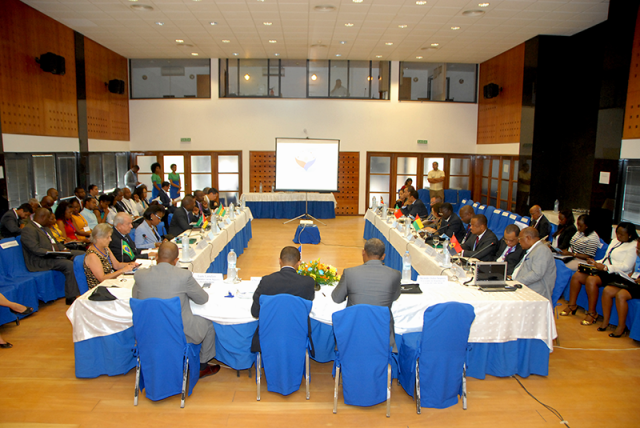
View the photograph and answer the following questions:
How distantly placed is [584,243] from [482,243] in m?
1.92

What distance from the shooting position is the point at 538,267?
4.45 metres

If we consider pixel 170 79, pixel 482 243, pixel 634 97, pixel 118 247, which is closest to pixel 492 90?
pixel 634 97

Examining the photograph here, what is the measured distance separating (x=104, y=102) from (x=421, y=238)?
9564 millimetres

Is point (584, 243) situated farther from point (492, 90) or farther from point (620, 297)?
point (492, 90)

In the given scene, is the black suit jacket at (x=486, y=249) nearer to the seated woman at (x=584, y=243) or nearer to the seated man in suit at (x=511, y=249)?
the seated man in suit at (x=511, y=249)

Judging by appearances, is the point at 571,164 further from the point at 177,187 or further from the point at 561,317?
the point at 177,187

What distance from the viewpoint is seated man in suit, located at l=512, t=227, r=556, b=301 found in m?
4.45

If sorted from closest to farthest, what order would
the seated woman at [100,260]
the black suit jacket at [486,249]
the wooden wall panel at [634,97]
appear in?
the seated woman at [100,260], the black suit jacket at [486,249], the wooden wall panel at [634,97]

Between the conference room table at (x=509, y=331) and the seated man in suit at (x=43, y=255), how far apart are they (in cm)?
454

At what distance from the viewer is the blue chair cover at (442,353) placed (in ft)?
11.2

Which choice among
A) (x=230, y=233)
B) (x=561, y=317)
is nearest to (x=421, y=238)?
(x=561, y=317)

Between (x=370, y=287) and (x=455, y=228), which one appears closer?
(x=370, y=287)

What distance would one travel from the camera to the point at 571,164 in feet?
32.7

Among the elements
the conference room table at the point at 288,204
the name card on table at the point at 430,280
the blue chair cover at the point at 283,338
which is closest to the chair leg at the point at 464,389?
the name card on table at the point at 430,280
